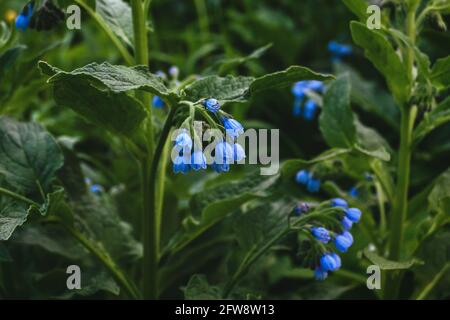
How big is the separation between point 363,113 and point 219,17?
3.77 feet

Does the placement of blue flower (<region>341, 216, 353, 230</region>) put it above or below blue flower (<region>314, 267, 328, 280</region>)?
above

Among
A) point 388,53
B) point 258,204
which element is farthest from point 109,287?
point 388,53

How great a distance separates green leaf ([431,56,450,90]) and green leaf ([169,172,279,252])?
18.3 inches

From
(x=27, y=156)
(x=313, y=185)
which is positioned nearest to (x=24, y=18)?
(x=27, y=156)

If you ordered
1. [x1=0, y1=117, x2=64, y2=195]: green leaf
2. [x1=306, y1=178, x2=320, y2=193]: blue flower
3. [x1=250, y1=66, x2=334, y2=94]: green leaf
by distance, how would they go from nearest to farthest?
[x1=250, y1=66, x2=334, y2=94]: green leaf → [x1=0, y1=117, x2=64, y2=195]: green leaf → [x1=306, y1=178, x2=320, y2=193]: blue flower

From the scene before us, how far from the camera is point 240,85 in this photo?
1.58 m

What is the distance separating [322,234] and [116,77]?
A: 25.0 inches

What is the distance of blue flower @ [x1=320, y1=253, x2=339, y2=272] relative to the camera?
5.79ft

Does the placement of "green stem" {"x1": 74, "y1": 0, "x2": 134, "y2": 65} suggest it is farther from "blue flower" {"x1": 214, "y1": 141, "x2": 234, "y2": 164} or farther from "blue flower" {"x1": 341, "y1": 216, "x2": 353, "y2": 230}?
"blue flower" {"x1": 341, "y1": 216, "x2": 353, "y2": 230}

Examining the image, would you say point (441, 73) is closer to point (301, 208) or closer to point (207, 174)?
point (301, 208)

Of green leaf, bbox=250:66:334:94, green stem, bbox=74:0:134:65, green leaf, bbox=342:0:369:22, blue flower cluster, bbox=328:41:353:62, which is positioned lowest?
green leaf, bbox=250:66:334:94

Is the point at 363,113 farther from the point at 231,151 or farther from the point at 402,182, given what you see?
the point at 231,151

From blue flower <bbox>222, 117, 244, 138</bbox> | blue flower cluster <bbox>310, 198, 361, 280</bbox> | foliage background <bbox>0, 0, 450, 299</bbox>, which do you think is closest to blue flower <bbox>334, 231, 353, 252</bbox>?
blue flower cluster <bbox>310, 198, 361, 280</bbox>

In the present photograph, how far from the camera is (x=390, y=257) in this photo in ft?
6.49
